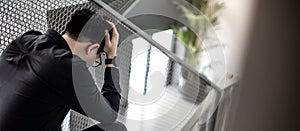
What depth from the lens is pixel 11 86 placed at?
3.92 ft

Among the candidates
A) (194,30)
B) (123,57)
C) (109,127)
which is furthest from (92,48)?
(194,30)

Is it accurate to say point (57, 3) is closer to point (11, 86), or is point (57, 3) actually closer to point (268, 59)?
point (11, 86)

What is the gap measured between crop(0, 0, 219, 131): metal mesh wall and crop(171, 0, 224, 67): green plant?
0.09m

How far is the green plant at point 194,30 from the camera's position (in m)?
1.47

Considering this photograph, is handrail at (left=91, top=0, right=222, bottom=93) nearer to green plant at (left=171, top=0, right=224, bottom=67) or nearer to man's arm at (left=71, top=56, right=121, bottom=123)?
green plant at (left=171, top=0, right=224, bottom=67)

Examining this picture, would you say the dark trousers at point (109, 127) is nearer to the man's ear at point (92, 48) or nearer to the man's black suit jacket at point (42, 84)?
the man's black suit jacket at point (42, 84)

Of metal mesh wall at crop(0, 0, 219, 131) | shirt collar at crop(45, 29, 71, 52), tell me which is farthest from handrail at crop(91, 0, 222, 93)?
shirt collar at crop(45, 29, 71, 52)

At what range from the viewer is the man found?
1145mm

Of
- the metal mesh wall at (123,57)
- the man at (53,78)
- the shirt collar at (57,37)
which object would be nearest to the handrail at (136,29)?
the metal mesh wall at (123,57)

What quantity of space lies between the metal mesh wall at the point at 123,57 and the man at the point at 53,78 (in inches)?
5.1

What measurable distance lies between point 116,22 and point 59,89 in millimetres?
394

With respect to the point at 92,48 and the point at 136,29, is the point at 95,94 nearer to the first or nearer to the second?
the point at 92,48

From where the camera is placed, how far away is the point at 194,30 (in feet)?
5.47

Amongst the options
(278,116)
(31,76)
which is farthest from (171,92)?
(278,116)
